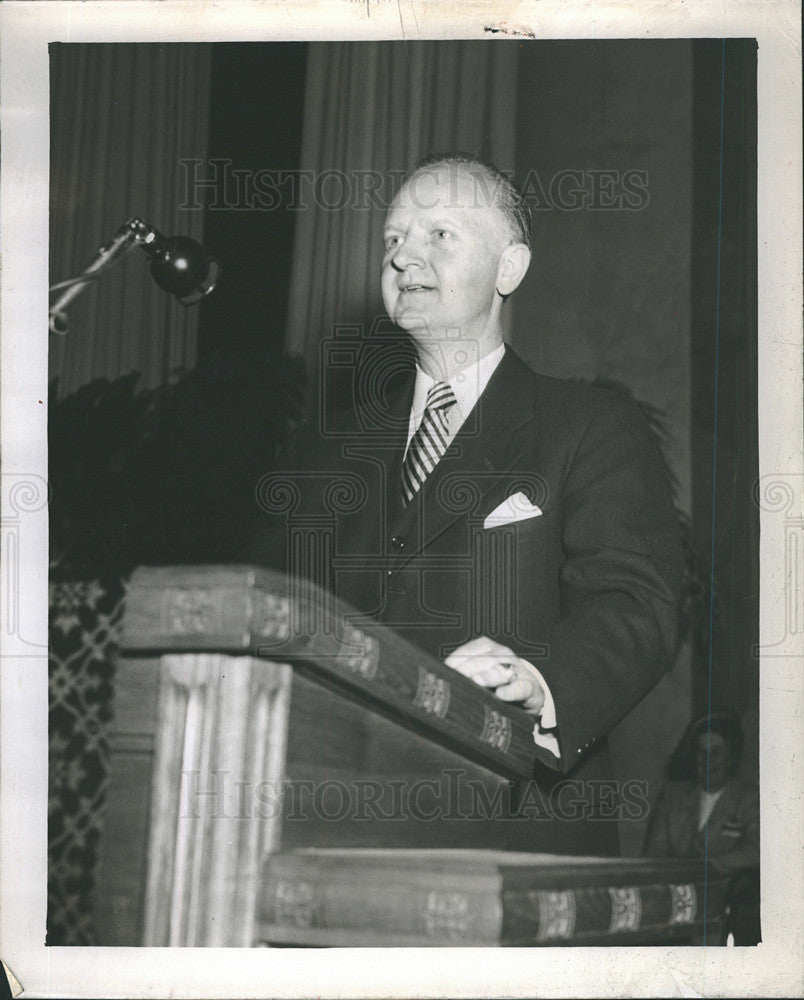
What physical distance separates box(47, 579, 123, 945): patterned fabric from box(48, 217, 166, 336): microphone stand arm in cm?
62

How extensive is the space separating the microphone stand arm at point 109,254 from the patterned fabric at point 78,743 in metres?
0.62

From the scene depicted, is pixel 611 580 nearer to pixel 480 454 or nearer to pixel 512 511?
pixel 512 511

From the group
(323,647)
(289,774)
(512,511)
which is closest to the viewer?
(323,647)

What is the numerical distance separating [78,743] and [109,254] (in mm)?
1125

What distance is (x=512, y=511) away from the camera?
284 cm

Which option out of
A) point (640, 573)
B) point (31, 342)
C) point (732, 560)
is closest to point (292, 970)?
point (640, 573)

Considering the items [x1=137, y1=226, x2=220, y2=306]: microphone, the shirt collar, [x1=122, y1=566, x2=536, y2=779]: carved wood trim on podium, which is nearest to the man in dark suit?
the shirt collar

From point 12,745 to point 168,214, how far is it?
127 centimetres

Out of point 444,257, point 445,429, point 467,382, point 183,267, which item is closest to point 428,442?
point 445,429

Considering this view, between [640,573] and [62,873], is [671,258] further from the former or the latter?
[62,873]

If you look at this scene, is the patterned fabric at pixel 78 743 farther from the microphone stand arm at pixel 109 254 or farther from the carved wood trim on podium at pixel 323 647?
the microphone stand arm at pixel 109 254

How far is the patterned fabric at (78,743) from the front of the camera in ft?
9.31

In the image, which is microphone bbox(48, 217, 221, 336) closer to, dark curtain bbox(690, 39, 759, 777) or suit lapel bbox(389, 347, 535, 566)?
suit lapel bbox(389, 347, 535, 566)

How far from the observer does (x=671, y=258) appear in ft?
9.62
